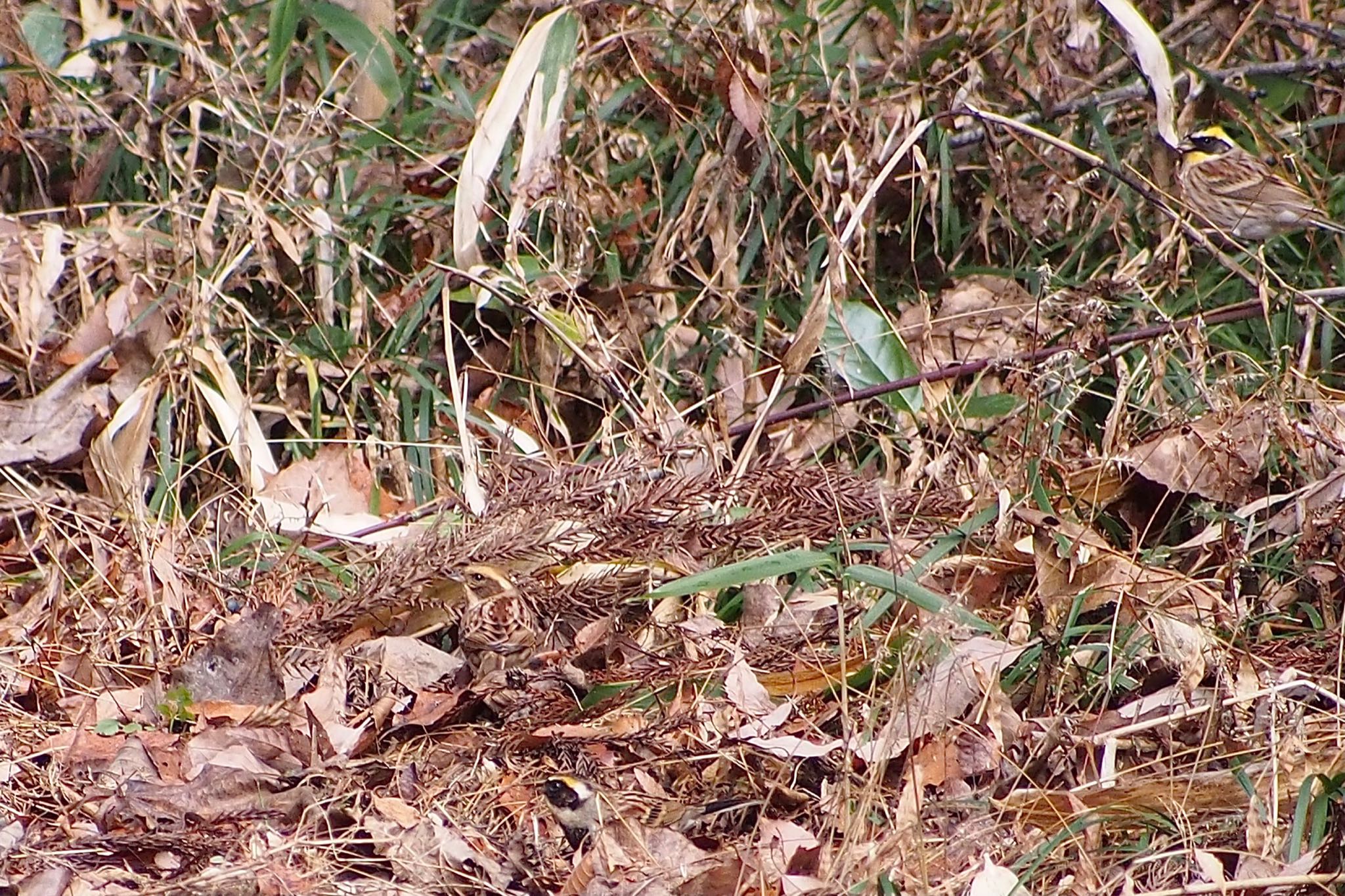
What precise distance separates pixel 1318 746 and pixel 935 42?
2.25 meters

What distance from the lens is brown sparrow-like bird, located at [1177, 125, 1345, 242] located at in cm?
380

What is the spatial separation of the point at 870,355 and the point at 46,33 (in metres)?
2.51

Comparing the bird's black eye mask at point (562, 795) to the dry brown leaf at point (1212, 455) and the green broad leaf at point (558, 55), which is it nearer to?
the dry brown leaf at point (1212, 455)

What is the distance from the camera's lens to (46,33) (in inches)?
167

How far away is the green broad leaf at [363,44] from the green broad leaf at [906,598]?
1.96 m

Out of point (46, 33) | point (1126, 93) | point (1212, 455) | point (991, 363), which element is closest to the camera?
point (1212, 455)

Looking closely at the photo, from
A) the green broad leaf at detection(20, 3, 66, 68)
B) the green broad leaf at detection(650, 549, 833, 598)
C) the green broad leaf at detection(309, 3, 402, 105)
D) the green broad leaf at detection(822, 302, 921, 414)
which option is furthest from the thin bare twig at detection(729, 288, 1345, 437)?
the green broad leaf at detection(20, 3, 66, 68)

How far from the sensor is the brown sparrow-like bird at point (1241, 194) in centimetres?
380

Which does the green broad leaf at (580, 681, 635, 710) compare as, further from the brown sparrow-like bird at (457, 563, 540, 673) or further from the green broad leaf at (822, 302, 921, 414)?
the green broad leaf at (822, 302, 921, 414)

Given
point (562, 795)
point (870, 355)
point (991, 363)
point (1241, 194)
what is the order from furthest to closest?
1. point (1241, 194)
2. point (870, 355)
3. point (991, 363)
4. point (562, 795)

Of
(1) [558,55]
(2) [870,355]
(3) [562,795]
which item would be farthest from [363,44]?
(3) [562,795]

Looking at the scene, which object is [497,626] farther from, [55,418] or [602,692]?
[55,418]

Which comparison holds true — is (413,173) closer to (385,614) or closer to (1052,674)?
(385,614)

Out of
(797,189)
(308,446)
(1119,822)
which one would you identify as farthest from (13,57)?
(1119,822)
